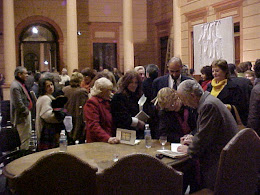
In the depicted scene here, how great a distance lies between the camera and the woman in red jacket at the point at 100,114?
379 cm

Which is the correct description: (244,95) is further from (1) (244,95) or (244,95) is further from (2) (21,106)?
(2) (21,106)

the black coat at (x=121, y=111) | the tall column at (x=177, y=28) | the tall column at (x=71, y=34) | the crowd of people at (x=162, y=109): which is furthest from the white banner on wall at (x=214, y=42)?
the black coat at (x=121, y=111)

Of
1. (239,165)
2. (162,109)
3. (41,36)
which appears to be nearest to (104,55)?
(41,36)

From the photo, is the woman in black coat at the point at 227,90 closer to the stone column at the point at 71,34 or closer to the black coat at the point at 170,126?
the black coat at the point at 170,126

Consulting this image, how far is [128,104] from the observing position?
4.09m

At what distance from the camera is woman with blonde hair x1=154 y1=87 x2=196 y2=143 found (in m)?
3.63

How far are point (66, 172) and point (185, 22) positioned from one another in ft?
39.6

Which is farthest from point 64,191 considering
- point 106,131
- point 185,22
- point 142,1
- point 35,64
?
point 35,64

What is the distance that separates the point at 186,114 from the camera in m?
3.75

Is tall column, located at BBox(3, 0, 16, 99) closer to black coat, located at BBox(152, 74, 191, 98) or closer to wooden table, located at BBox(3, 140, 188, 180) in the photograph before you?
black coat, located at BBox(152, 74, 191, 98)

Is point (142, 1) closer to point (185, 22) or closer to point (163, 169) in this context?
point (185, 22)

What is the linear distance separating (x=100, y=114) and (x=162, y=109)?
2.24 ft

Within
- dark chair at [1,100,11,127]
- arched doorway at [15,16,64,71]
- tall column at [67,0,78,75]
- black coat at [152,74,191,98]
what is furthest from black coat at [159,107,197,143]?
arched doorway at [15,16,64,71]

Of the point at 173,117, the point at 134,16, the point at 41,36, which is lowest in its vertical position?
the point at 173,117
